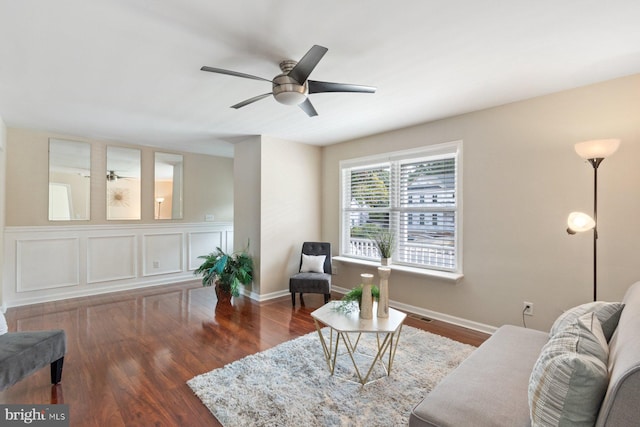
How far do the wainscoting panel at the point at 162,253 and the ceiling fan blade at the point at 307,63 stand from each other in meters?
4.45

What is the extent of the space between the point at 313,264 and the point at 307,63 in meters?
3.04

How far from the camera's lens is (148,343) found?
9.73 feet

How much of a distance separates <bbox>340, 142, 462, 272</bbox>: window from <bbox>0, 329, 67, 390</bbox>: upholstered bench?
3540 mm

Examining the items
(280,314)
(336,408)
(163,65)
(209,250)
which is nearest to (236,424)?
(336,408)

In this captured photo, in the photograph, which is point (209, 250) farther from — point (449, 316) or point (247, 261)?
point (449, 316)

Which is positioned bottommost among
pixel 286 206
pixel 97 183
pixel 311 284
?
pixel 311 284

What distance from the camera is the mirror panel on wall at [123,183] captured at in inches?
191

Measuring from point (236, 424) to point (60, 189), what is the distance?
4533mm

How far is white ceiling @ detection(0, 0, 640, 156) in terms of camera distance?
168 centimetres

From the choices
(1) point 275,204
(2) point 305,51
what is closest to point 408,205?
(1) point 275,204

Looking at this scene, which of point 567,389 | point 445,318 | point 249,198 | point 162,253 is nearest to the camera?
point 567,389

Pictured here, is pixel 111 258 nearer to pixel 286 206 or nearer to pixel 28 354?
pixel 286 206

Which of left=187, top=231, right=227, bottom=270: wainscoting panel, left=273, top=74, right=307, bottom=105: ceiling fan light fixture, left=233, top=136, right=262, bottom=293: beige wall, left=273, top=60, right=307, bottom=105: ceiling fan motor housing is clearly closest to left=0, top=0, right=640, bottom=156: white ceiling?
left=273, top=60, right=307, bottom=105: ceiling fan motor housing

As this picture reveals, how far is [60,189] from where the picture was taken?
4418 millimetres
